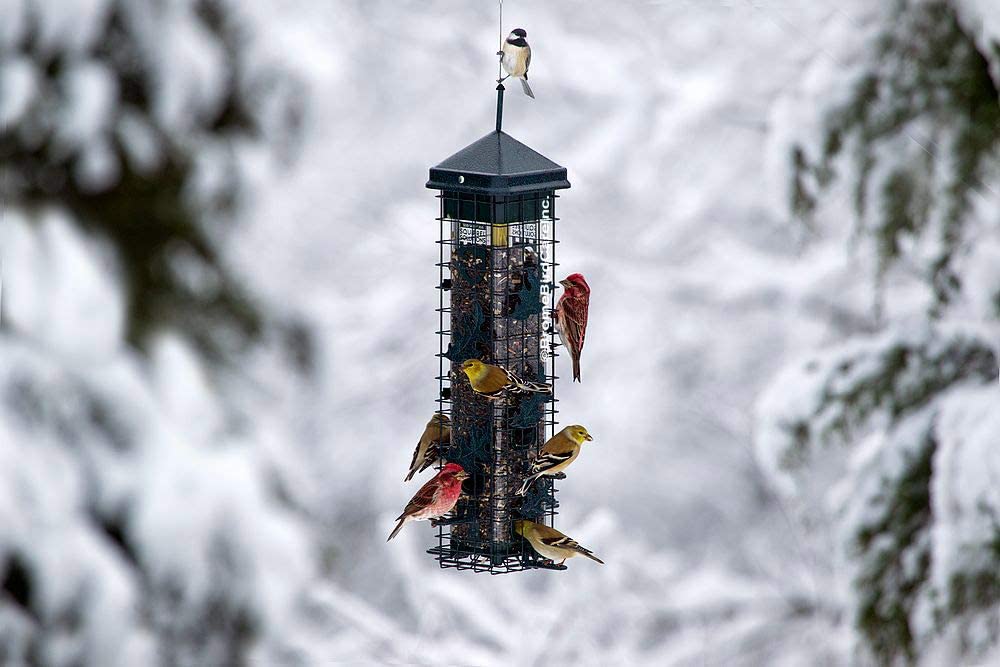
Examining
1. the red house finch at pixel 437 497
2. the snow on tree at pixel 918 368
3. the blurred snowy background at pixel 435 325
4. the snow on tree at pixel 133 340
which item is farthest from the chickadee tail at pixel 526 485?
the snow on tree at pixel 918 368

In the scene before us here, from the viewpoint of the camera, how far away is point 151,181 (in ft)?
7.79

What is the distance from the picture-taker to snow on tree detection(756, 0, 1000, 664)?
342 cm

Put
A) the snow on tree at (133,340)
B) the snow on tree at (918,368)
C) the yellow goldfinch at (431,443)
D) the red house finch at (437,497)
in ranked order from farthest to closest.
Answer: the snow on tree at (918,368) < the yellow goldfinch at (431,443) < the red house finch at (437,497) < the snow on tree at (133,340)

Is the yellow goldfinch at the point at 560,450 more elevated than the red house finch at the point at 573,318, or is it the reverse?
the red house finch at the point at 573,318

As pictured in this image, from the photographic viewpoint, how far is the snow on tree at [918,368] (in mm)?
3420

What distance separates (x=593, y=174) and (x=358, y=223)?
1075 millimetres

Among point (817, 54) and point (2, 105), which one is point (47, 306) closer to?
point (2, 105)

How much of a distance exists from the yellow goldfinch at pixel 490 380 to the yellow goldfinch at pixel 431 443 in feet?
0.66

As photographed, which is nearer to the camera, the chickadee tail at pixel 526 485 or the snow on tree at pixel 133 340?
the snow on tree at pixel 133 340

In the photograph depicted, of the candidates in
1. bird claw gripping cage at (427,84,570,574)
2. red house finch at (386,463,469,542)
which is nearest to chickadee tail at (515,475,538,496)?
bird claw gripping cage at (427,84,570,574)

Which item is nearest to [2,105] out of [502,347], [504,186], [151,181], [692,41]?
[151,181]

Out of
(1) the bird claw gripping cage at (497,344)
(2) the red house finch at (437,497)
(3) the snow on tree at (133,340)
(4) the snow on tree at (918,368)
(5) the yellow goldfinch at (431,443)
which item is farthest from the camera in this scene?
(4) the snow on tree at (918,368)

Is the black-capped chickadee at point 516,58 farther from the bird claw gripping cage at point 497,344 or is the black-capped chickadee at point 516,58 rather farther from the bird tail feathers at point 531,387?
the bird tail feathers at point 531,387

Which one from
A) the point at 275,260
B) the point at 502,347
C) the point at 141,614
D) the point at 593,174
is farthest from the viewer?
the point at 593,174
